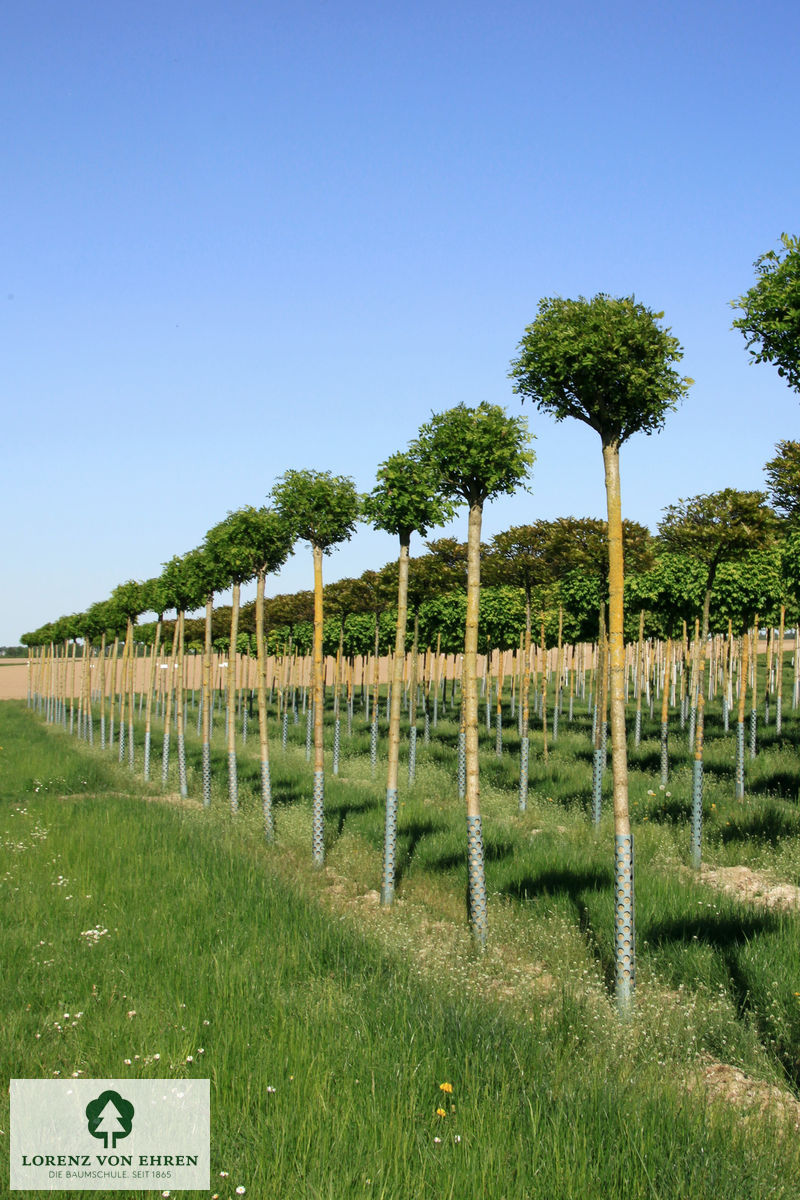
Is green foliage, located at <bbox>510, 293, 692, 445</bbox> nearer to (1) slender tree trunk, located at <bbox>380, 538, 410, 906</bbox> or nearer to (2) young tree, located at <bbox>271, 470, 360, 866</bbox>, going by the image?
(1) slender tree trunk, located at <bbox>380, 538, 410, 906</bbox>

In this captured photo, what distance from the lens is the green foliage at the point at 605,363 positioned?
9727 mm

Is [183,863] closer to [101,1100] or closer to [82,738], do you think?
[101,1100]

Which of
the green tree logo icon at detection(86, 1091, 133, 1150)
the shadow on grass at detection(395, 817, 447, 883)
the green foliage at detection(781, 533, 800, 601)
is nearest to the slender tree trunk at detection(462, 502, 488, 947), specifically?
the shadow on grass at detection(395, 817, 447, 883)

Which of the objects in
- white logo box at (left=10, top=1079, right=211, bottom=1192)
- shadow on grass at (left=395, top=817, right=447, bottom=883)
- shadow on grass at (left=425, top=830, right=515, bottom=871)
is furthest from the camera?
shadow on grass at (left=395, top=817, right=447, bottom=883)

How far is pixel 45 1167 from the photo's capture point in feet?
17.0

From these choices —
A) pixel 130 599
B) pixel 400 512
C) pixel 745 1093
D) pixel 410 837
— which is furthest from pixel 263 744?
pixel 130 599

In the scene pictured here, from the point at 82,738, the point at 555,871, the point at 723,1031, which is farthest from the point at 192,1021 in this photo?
the point at 82,738

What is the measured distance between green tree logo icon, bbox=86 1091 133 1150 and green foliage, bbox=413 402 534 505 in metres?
8.86

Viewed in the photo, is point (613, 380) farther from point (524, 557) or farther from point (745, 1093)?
point (524, 557)

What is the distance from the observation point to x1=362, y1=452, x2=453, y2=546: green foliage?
14.4 meters

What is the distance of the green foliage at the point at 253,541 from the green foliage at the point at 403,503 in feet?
16.7

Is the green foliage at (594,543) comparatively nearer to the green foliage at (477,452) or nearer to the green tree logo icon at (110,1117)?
the green foliage at (477,452)

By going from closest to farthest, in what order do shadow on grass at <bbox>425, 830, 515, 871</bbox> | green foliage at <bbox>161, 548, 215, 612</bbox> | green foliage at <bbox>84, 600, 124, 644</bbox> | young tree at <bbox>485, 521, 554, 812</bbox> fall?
shadow on grass at <bbox>425, 830, 515, 871</bbox>, young tree at <bbox>485, 521, 554, 812</bbox>, green foliage at <bbox>161, 548, 215, 612</bbox>, green foliage at <bbox>84, 600, 124, 644</bbox>

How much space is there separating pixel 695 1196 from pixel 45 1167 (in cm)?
368
